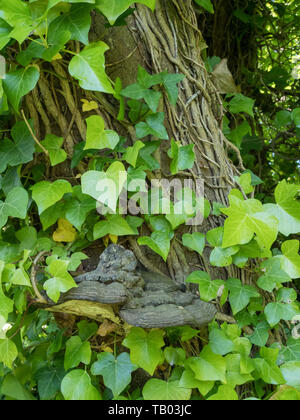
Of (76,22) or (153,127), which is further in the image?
(153,127)

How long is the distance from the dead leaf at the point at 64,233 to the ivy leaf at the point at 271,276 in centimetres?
50

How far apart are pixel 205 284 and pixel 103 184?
0.36 meters

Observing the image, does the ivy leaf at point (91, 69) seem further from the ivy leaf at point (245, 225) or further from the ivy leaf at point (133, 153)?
the ivy leaf at point (245, 225)

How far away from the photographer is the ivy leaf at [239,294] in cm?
96

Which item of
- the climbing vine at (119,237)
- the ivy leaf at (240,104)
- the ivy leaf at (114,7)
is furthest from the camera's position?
the ivy leaf at (240,104)

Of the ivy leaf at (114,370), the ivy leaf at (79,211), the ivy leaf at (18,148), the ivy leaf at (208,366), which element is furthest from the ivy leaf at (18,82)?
the ivy leaf at (208,366)

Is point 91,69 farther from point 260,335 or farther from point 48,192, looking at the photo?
point 260,335

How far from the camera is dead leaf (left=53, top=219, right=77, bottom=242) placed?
94 centimetres

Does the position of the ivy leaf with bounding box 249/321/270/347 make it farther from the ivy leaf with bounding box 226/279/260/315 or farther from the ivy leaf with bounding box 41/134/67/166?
the ivy leaf with bounding box 41/134/67/166

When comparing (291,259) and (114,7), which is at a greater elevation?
(114,7)

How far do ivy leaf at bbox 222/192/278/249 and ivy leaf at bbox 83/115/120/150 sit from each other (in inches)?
11.7

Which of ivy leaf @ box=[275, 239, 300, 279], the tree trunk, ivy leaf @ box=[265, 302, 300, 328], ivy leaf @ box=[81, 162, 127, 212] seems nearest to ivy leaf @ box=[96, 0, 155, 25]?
the tree trunk

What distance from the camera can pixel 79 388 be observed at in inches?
33.6

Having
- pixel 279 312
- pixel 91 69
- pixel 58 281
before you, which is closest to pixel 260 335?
pixel 279 312
